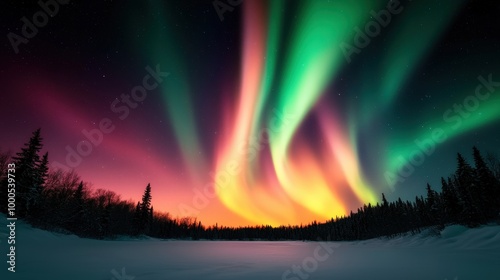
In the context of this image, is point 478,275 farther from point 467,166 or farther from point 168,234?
point 168,234

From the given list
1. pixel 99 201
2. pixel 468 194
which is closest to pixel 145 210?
pixel 99 201

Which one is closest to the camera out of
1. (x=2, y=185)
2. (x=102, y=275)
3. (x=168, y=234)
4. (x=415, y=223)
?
(x=102, y=275)

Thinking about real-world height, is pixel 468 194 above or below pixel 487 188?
below

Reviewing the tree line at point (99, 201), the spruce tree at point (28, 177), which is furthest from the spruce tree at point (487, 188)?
the spruce tree at point (28, 177)

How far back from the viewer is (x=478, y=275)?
10500 mm

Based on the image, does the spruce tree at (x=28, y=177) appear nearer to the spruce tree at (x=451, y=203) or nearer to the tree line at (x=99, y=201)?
the tree line at (x=99, y=201)

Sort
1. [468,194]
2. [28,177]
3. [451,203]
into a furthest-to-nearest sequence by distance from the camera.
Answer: [451,203], [468,194], [28,177]

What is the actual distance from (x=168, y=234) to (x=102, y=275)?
116805 millimetres

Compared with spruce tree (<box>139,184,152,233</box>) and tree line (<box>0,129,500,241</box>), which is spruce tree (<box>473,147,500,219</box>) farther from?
spruce tree (<box>139,184,152,233</box>)

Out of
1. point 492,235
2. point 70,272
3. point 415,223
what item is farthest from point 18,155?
point 415,223

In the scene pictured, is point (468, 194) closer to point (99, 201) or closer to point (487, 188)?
point (487, 188)

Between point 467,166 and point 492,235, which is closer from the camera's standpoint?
point 492,235

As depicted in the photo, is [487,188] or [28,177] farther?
[487,188]

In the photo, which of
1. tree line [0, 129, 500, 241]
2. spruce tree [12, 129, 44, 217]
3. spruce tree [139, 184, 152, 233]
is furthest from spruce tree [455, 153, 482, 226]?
spruce tree [139, 184, 152, 233]
